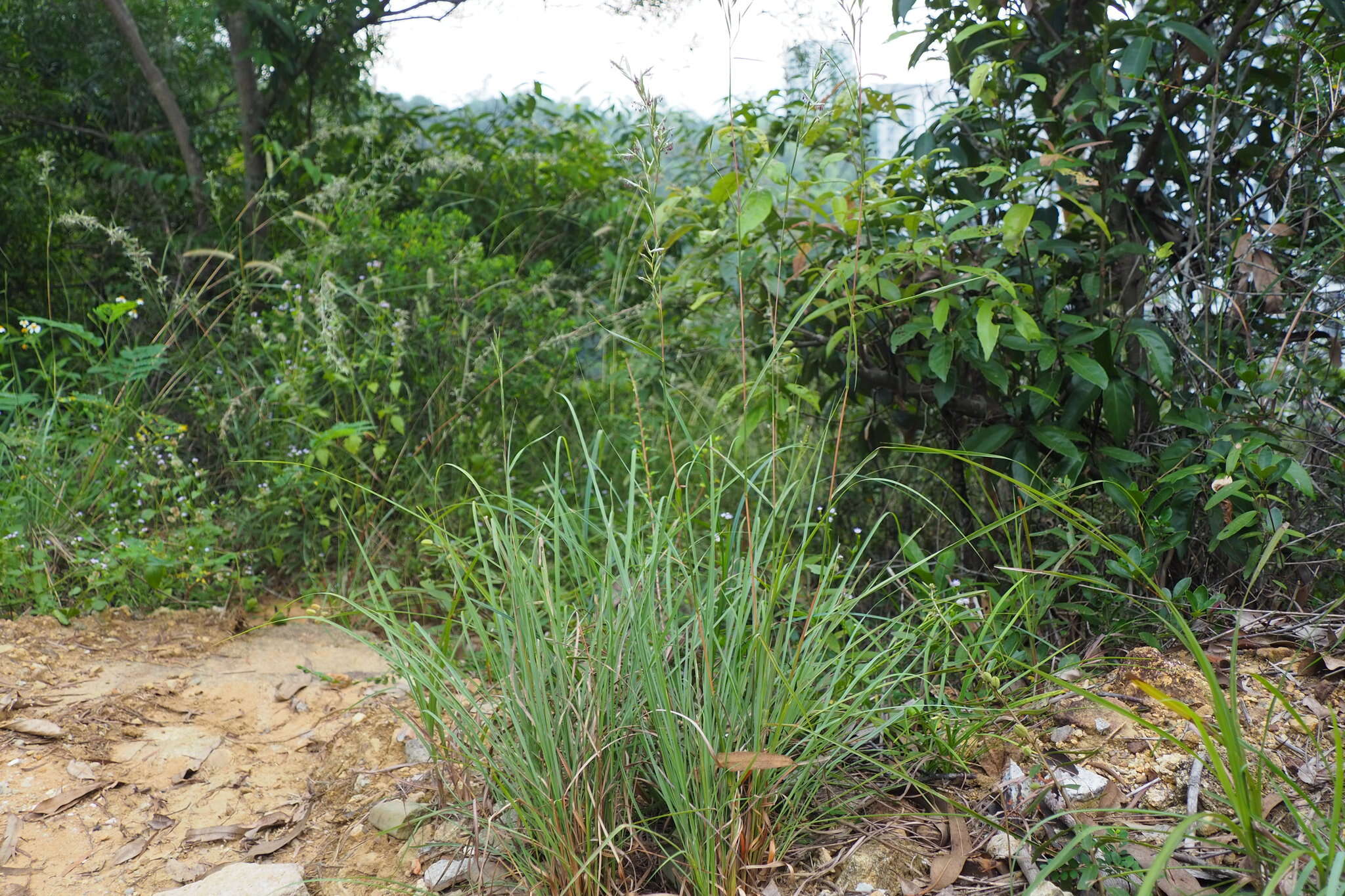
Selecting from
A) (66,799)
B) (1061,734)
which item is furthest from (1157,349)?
(66,799)

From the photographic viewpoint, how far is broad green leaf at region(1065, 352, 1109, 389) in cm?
224

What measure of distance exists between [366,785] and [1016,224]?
1904 millimetres

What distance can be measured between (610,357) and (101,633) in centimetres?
209

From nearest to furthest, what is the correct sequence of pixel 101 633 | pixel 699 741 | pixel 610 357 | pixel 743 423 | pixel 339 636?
pixel 699 741 → pixel 743 423 → pixel 101 633 → pixel 339 636 → pixel 610 357

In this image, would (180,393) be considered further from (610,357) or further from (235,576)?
(610,357)

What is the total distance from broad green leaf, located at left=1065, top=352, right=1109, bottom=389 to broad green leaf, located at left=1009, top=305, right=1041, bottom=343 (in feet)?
0.43

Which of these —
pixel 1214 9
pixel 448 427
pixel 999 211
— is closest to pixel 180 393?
pixel 448 427

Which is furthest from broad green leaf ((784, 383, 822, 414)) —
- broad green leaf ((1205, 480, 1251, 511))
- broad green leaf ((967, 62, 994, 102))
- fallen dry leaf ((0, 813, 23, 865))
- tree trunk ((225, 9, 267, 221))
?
tree trunk ((225, 9, 267, 221))

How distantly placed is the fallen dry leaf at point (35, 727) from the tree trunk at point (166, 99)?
3096mm

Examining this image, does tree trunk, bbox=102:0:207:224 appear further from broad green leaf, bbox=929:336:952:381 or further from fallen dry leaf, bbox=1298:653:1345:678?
fallen dry leaf, bbox=1298:653:1345:678

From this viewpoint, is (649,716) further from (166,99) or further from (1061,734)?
(166,99)

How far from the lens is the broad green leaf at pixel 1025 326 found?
2172 millimetres

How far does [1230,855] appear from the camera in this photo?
1544 mm

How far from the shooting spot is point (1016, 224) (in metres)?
2.20
